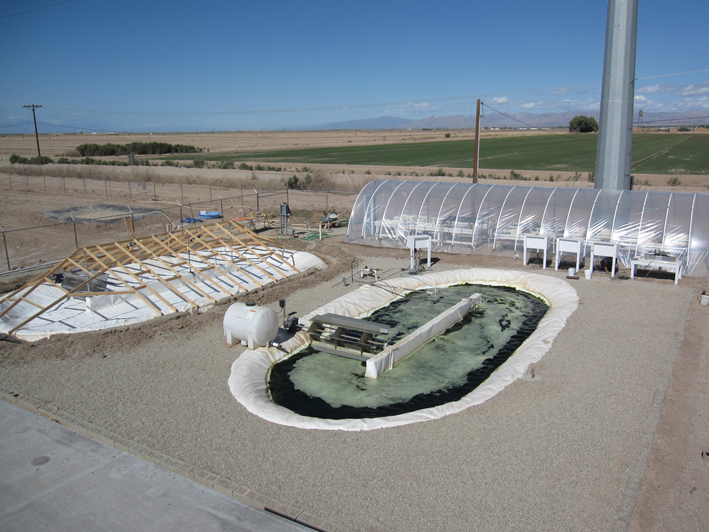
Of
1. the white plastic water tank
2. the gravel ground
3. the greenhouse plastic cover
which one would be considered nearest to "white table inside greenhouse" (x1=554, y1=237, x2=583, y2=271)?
the greenhouse plastic cover

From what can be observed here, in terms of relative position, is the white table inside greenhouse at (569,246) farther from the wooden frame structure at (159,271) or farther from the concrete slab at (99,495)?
the concrete slab at (99,495)

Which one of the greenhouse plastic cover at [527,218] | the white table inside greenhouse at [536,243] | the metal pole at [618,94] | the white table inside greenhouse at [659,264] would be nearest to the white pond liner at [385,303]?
the white table inside greenhouse at [536,243]

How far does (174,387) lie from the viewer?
1148 centimetres

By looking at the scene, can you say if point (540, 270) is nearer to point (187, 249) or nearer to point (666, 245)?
point (666, 245)

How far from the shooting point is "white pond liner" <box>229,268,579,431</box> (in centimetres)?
1002

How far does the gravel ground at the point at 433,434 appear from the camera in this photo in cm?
756

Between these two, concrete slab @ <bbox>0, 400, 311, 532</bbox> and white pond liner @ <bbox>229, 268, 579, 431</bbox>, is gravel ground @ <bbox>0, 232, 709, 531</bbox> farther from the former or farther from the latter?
concrete slab @ <bbox>0, 400, 311, 532</bbox>

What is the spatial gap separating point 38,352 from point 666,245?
21.5 meters

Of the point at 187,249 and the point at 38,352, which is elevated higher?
the point at 187,249

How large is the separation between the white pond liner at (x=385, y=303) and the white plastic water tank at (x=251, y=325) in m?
0.32

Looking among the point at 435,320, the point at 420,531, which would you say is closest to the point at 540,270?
the point at 435,320

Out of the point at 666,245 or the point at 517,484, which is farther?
the point at 666,245

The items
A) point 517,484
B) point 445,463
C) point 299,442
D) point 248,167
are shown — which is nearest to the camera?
point 517,484

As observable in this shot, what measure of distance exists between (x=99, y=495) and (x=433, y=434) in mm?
5617
